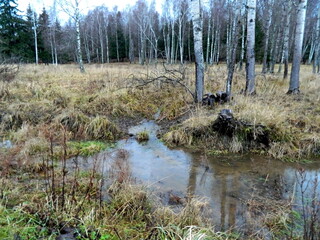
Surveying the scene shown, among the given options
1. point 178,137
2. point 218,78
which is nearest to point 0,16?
point 218,78

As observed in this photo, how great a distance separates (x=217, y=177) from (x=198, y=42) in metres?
4.59

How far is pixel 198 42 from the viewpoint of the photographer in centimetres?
757

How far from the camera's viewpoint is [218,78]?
439 inches

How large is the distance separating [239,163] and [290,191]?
1323 mm

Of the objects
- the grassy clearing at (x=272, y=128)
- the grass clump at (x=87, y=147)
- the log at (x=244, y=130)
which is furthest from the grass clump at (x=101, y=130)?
the log at (x=244, y=130)

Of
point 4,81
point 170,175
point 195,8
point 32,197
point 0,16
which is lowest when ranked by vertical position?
point 170,175

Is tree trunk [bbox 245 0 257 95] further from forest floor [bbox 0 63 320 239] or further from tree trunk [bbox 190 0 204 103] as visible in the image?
tree trunk [bbox 190 0 204 103]

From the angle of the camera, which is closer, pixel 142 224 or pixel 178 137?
pixel 142 224

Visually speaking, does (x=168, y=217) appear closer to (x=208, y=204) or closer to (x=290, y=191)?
(x=208, y=204)

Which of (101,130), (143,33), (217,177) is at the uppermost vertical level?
(143,33)

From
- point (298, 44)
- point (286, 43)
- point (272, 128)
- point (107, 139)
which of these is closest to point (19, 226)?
point (107, 139)

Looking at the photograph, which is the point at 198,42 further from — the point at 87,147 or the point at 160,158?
the point at 87,147

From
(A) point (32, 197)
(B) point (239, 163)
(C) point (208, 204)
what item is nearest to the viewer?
(A) point (32, 197)

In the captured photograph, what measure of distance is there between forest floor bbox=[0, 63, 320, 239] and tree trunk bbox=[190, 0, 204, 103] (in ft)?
2.09
